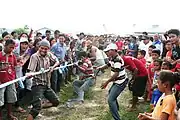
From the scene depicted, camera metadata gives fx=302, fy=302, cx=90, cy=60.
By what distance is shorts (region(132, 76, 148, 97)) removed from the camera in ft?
25.3

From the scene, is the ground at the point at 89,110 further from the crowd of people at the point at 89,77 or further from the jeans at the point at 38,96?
the jeans at the point at 38,96

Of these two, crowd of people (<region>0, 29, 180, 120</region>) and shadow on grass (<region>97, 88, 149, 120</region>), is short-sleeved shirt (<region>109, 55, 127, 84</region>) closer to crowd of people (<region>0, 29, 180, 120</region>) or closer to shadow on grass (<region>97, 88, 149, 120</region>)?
crowd of people (<region>0, 29, 180, 120</region>)

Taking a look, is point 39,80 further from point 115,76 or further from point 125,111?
point 125,111

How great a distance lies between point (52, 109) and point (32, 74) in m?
2.21

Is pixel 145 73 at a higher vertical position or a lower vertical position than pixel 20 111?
higher

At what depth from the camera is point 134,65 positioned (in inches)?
265

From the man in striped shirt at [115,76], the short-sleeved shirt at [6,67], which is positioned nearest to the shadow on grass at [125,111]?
the man in striped shirt at [115,76]

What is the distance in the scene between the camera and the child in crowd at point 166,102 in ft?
10.8

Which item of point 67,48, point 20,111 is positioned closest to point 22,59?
point 20,111

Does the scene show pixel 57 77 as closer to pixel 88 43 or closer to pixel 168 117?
pixel 88 43

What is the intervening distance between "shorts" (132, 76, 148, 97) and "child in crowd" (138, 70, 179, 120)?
412 cm

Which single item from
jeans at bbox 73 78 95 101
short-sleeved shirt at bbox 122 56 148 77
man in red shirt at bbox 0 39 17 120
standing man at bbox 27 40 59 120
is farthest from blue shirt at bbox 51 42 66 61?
standing man at bbox 27 40 59 120

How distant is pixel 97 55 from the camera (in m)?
10.5

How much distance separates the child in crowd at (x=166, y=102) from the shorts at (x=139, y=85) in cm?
412
